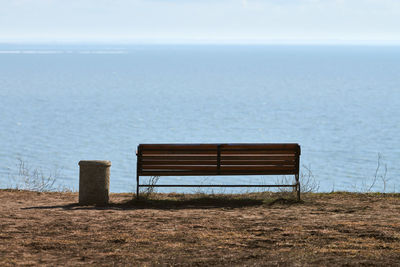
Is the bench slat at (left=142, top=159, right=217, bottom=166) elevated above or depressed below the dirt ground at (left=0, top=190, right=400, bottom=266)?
above

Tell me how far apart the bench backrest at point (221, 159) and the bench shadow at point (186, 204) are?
443 millimetres

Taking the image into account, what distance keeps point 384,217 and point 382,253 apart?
7.53 ft

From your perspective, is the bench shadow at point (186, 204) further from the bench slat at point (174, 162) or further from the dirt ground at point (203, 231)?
the bench slat at point (174, 162)

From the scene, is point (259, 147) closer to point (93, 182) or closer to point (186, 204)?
point (186, 204)

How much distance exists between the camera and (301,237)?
8.09 meters

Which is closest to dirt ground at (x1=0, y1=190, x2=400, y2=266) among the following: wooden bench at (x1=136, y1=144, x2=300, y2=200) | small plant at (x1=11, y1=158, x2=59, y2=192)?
wooden bench at (x1=136, y1=144, x2=300, y2=200)

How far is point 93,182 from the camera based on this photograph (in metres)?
10.7

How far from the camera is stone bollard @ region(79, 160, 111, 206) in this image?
10695 mm

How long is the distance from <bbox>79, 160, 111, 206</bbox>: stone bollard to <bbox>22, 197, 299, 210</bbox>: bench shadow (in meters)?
0.16

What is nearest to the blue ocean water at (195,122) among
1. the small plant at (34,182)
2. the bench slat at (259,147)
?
the small plant at (34,182)

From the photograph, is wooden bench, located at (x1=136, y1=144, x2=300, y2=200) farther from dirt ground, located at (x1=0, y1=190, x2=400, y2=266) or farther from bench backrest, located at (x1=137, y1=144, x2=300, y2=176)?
dirt ground, located at (x1=0, y1=190, x2=400, y2=266)

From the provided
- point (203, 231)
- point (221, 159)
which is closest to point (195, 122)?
point (221, 159)

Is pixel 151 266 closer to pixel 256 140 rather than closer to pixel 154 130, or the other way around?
pixel 256 140

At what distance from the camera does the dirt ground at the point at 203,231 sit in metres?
7.11
